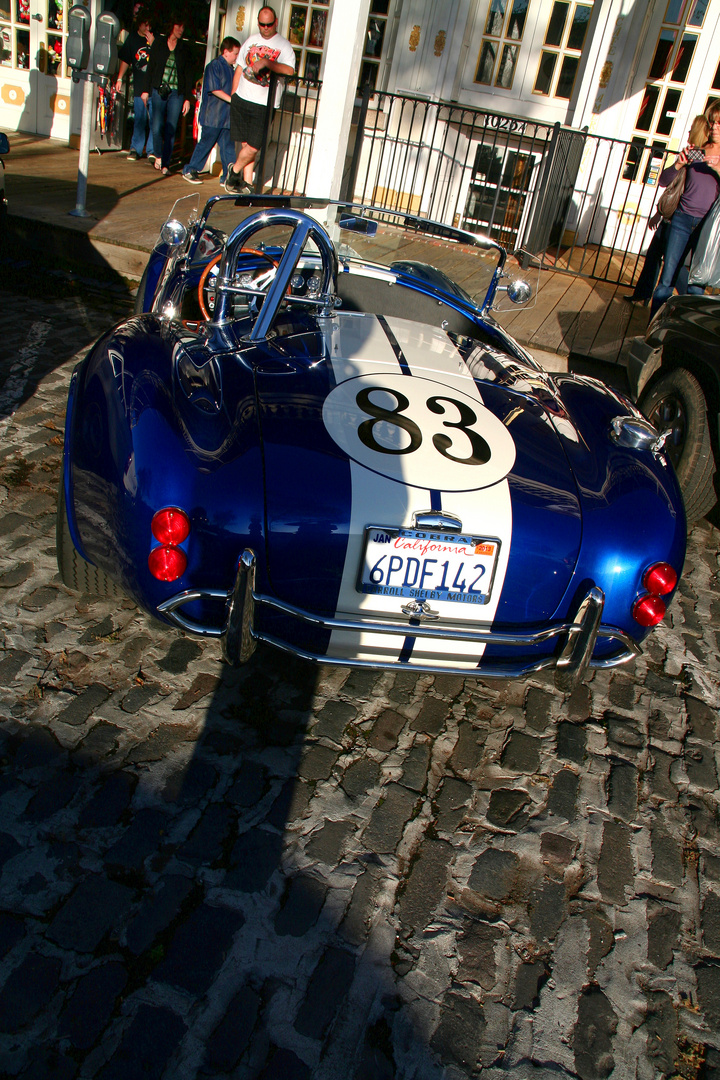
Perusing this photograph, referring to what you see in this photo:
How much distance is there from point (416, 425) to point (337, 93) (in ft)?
19.9

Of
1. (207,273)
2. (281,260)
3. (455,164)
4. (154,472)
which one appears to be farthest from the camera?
(455,164)

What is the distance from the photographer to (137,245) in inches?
272

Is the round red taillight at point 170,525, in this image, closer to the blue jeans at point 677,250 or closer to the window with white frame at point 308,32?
the blue jeans at point 677,250

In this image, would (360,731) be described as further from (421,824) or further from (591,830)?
(591,830)

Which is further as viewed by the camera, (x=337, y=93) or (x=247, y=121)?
(x=247, y=121)

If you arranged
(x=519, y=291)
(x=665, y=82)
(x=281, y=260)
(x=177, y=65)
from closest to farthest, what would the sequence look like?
(x=281, y=260)
(x=519, y=291)
(x=665, y=82)
(x=177, y=65)

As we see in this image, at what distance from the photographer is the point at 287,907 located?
6.60 ft

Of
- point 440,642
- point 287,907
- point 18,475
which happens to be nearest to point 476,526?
point 440,642

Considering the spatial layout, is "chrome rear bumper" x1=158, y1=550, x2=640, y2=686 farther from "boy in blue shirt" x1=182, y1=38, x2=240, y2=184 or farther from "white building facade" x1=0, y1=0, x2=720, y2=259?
"boy in blue shirt" x1=182, y1=38, x2=240, y2=184

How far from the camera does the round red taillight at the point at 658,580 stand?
250cm

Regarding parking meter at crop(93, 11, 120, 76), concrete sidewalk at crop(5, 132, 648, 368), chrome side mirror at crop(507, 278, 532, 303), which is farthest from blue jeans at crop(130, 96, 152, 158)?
chrome side mirror at crop(507, 278, 532, 303)

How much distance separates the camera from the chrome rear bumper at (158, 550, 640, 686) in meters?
2.21

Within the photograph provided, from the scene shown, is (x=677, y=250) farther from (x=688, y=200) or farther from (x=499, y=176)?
(x=499, y=176)

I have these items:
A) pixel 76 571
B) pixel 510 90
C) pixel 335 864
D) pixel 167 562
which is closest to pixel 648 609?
pixel 335 864
